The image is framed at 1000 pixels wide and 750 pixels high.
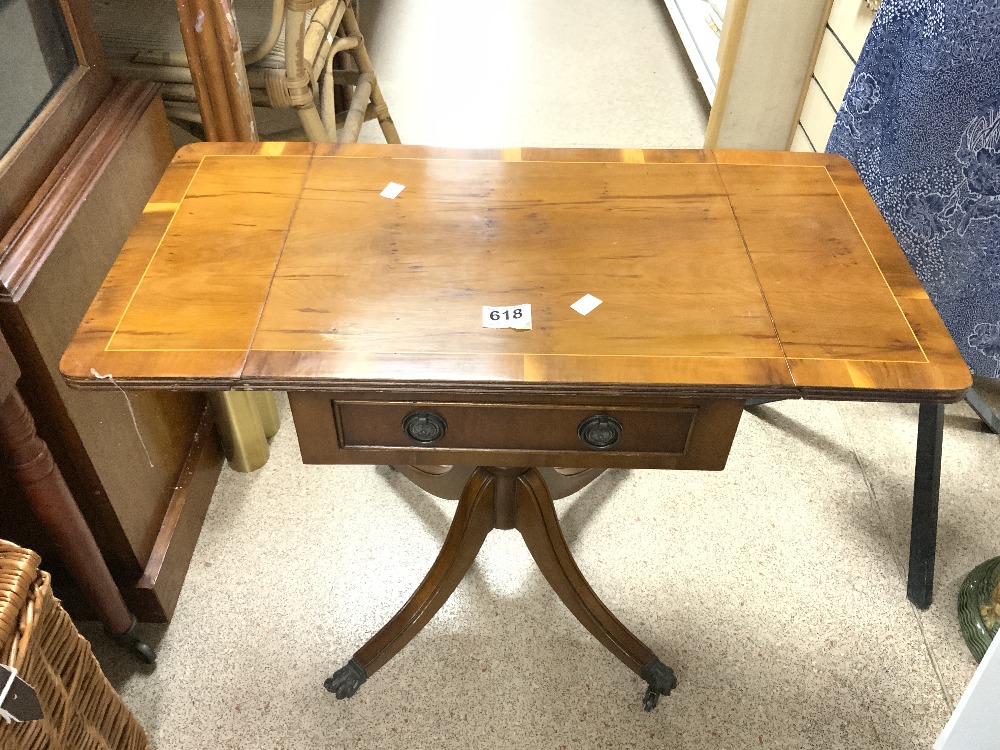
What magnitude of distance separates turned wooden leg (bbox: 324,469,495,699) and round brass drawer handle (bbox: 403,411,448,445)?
14.3 inches

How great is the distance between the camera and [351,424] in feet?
3.22

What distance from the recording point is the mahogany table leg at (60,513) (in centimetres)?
101

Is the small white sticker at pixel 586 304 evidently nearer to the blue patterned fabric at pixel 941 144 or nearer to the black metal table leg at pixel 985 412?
the blue patterned fabric at pixel 941 144

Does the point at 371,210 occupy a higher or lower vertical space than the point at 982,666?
higher

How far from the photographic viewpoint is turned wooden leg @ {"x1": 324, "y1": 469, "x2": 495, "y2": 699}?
134 centimetres

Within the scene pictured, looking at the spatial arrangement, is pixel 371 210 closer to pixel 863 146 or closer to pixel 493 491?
pixel 493 491

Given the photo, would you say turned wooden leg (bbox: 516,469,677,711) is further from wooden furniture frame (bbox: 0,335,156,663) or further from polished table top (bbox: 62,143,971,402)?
wooden furniture frame (bbox: 0,335,156,663)

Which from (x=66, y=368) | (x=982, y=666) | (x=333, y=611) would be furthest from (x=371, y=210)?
(x=982, y=666)

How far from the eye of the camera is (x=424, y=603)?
1370 millimetres

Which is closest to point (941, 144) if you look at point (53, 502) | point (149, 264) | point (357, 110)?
point (149, 264)

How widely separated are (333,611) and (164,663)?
0.30m

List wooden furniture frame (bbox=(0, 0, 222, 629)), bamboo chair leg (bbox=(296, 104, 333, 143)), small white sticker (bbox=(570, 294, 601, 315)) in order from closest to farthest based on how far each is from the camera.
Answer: small white sticker (bbox=(570, 294, 601, 315)), wooden furniture frame (bbox=(0, 0, 222, 629)), bamboo chair leg (bbox=(296, 104, 333, 143))

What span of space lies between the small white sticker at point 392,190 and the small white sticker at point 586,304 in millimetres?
337

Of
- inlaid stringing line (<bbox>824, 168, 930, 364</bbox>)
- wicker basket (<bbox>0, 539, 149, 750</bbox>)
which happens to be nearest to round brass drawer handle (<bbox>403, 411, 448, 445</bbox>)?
wicker basket (<bbox>0, 539, 149, 750</bbox>)
